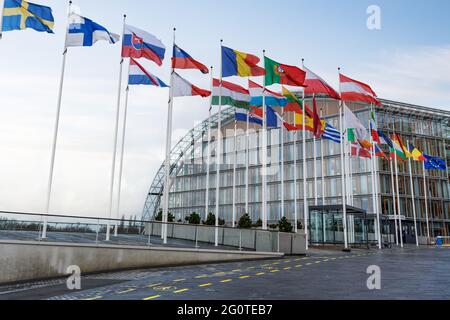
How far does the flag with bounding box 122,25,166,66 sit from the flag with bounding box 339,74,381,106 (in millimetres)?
15254

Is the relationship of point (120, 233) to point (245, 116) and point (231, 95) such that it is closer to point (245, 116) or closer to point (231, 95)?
point (231, 95)

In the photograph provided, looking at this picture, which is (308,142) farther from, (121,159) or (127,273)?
(127,273)

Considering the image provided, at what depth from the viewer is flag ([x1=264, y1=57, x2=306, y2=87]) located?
28.1m

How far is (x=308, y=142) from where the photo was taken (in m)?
76.6

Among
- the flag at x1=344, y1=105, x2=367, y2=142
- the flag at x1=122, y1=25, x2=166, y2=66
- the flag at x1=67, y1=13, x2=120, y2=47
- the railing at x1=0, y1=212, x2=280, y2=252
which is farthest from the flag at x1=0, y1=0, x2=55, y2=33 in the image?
the flag at x1=344, y1=105, x2=367, y2=142

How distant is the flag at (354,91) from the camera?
32.4m

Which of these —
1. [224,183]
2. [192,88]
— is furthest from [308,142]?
[192,88]

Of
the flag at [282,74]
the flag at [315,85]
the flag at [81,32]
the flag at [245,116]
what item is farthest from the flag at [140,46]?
the flag at [315,85]

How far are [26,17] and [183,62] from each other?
8812 millimetres

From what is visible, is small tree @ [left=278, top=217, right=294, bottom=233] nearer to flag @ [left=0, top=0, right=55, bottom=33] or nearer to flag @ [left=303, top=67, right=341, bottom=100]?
flag @ [left=303, top=67, right=341, bottom=100]

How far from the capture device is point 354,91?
107ft
